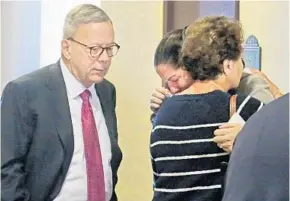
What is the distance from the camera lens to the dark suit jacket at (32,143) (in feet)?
6.14

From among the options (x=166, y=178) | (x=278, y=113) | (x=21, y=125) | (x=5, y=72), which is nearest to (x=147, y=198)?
(x=5, y=72)

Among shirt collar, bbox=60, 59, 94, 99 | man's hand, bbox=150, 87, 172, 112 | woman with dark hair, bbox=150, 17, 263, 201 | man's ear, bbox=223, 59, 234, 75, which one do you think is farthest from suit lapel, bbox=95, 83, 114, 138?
man's ear, bbox=223, 59, 234, 75

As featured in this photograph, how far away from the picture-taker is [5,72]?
258 cm

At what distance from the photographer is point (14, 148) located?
6.14ft

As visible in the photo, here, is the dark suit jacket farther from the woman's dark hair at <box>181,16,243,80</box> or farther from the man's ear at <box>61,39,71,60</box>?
the woman's dark hair at <box>181,16,243,80</box>

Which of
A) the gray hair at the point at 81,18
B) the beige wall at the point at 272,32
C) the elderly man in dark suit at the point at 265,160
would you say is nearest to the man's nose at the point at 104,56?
the gray hair at the point at 81,18

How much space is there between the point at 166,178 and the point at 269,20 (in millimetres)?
1267

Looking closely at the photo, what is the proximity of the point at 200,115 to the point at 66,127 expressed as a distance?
0.67 meters

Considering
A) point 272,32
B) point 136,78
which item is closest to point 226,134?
point 272,32

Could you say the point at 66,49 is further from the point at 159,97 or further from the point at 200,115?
the point at 200,115

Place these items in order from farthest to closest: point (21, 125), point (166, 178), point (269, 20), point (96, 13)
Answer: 1. point (269, 20)
2. point (96, 13)
3. point (21, 125)
4. point (166, 178)

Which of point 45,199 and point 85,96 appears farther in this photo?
point 85,96

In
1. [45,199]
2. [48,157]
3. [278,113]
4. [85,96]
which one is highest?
[278,113]

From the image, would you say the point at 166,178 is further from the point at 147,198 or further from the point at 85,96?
the point at 147,198
